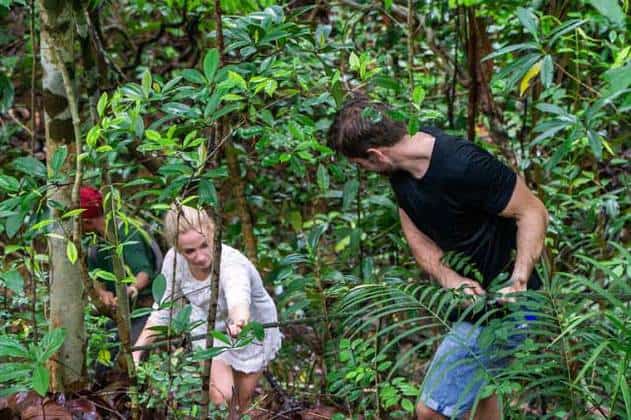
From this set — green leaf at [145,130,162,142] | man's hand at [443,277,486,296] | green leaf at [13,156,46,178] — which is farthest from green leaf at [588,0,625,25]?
man's hand at [443,277,486,296]

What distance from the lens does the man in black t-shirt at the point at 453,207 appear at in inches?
146

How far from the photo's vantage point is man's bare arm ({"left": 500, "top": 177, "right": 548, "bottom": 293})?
3.64 metres

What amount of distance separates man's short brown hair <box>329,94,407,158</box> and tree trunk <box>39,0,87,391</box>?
1.12m

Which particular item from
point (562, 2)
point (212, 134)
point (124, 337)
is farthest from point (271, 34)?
point (562, 2)

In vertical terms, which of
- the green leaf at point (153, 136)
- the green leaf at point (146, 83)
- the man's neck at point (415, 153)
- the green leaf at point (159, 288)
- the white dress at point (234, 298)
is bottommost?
the white dress at point (234, 298)

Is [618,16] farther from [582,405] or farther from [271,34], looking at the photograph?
[582,405]

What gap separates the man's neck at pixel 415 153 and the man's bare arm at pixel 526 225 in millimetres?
380

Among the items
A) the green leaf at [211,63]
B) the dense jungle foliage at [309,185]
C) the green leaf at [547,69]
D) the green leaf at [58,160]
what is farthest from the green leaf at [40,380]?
the green leaf at [547,69]

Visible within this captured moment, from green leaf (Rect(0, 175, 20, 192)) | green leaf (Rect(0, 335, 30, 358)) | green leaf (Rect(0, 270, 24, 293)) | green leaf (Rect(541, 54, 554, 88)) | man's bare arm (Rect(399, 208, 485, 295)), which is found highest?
green leaf (Rect(541, 54, 554, 88))

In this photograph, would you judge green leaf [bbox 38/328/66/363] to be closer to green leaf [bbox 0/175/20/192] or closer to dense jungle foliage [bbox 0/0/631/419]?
dense jungle foliage [bbox 0/0/631/419]

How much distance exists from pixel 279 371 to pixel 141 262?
121 centimetres

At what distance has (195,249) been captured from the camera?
15.4 ft

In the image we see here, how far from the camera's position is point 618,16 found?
1473mm

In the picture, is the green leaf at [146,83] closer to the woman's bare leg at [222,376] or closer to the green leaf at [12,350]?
the green leaf at [12,350]
